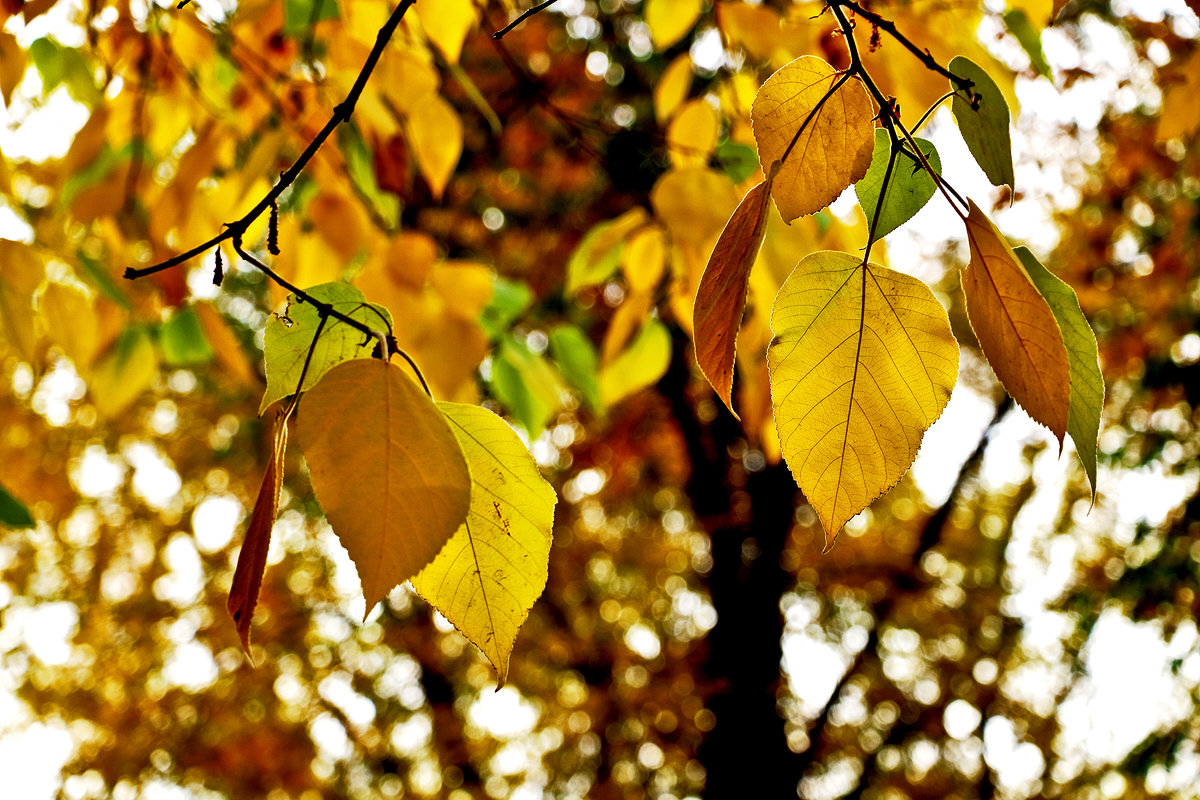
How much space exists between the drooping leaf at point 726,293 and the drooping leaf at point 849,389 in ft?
0.10

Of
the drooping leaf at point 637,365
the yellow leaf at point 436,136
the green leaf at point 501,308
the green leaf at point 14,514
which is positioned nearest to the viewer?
the green leaf at point 14,514

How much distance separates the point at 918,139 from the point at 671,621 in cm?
740

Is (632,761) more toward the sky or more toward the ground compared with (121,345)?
more toward the sky

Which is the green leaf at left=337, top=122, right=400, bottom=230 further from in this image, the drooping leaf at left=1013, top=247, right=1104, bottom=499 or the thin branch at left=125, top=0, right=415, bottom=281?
the drooping leaf at left=1013, top=247, right=1104, bottom=499

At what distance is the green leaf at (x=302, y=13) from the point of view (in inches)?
42.4

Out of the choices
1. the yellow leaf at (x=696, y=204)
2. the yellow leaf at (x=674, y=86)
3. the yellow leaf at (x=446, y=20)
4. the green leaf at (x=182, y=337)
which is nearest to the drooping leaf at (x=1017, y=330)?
the yellow leaf at (x=696, y=204)

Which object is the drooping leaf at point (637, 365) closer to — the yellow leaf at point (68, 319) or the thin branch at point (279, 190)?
the yellow leaf at point (68, 319)

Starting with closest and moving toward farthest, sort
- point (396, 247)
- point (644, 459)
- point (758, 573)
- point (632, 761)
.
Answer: point (396, 247) → point (758, 573) → point (644, 459) → point (632, 761)

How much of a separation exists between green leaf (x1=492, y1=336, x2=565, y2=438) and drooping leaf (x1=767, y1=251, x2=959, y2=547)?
974 mm

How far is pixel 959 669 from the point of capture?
744 cm

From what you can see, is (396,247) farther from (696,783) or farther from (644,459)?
(696,783)

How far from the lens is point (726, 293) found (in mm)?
373

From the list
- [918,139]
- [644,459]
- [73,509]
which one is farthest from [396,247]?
[73,509]

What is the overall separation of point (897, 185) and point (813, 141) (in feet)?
0.15
